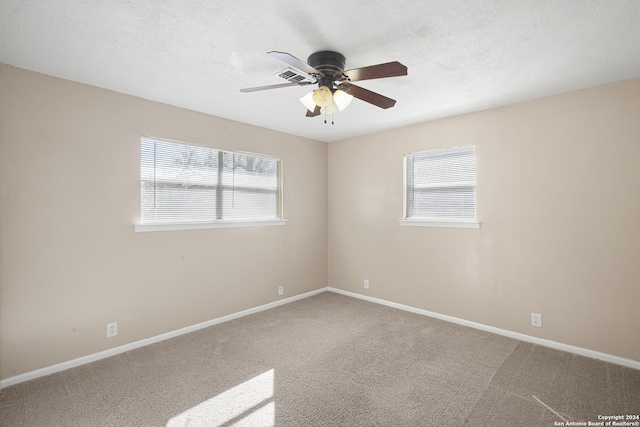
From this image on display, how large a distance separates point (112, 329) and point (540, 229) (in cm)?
421

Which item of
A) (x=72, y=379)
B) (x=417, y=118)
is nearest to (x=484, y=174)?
(x=417, y=118)

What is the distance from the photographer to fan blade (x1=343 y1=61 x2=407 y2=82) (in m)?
1.77

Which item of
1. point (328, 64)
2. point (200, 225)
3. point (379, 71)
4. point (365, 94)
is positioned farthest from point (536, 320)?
point (200, 225)

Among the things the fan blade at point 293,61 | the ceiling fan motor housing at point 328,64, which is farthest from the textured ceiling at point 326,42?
the fan blade at point 293,61

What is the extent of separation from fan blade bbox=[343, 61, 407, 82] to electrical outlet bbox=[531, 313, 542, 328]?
2.78 m

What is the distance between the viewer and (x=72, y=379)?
8.03 feet

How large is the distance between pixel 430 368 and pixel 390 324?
3.28ft

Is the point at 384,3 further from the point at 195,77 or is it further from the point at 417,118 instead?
the point at 417,118

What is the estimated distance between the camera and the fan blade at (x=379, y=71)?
177 centimetres

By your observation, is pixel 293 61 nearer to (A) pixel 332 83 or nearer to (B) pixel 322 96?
(B) pixel 322 96

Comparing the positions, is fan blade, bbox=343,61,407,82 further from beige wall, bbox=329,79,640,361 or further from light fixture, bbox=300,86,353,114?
beige wall, bbox=329,79,640,361

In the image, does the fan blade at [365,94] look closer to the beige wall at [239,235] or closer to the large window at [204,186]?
the beige wall at [239,235]

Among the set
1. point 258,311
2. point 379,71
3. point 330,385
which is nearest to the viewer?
point 379,71

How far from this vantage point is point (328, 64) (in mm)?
2121
